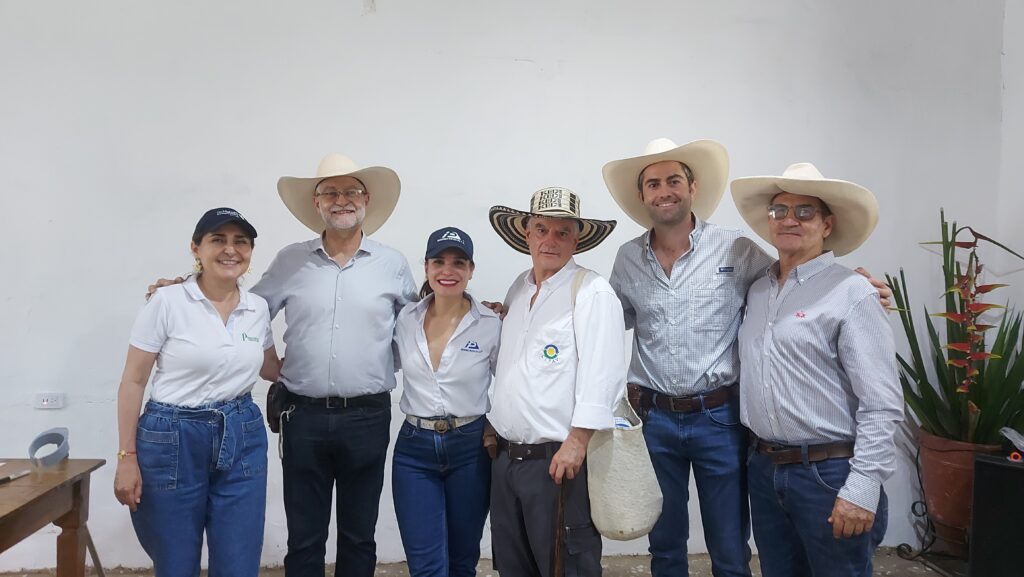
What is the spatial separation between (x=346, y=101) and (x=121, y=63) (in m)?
1.09

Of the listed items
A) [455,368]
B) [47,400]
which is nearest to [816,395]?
[455,368]

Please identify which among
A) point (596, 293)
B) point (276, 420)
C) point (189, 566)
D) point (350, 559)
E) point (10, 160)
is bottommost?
point (350, 559)

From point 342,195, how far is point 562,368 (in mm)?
1090

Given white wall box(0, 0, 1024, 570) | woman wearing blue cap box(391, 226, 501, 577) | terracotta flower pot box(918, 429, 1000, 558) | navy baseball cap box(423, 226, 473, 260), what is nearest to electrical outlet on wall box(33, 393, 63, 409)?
white wall box(0, 0, 1024, 570)

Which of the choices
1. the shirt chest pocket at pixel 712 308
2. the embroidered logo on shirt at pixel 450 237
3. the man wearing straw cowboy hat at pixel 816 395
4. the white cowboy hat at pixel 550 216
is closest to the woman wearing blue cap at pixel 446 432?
the embroidered logo on shirt at pixel 450 237

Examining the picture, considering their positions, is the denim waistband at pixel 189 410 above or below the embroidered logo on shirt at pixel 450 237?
below

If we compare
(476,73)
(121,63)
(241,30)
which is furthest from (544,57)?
(121,63)

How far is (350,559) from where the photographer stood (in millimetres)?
2215

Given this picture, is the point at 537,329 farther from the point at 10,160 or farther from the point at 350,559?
the point at 10,160

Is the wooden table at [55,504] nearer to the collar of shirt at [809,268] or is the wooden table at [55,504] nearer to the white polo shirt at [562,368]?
the white polo shirt at [562,368]

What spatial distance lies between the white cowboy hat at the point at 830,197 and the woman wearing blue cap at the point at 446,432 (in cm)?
98

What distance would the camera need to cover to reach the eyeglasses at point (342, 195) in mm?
2250

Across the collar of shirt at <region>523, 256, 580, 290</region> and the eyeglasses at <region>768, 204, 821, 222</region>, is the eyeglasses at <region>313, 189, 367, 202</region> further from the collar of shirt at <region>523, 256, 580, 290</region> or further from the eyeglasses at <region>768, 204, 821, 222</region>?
the eyeglasses at <region>768, 204, 821, 222</region>

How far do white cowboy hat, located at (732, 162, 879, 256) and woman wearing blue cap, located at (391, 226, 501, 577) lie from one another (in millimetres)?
976
